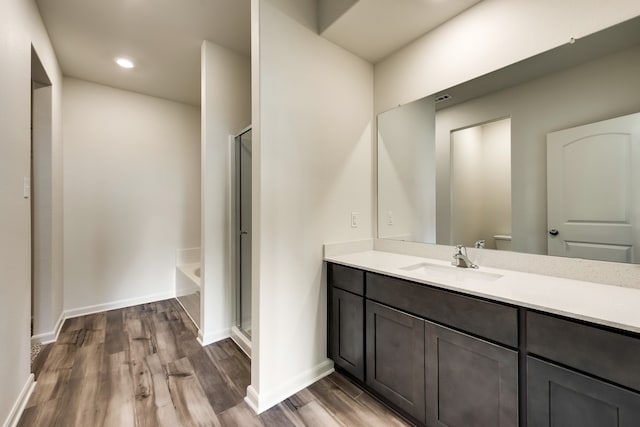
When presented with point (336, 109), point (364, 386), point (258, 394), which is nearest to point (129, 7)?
point (336, 109)

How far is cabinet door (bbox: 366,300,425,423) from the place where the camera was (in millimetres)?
1417

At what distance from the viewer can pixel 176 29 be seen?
7.39 feet

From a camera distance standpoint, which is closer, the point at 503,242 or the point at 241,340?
the point at 503,242

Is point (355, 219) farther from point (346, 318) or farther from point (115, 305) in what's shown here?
point (115, 305)

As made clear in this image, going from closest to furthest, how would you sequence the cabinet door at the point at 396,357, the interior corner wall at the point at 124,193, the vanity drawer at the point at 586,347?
the vanity drawer at the point at 586,347
the cabinet door at the point at 396,357
the interior corner wall at the point at 124,193

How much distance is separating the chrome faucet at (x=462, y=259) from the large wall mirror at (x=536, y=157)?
9cm

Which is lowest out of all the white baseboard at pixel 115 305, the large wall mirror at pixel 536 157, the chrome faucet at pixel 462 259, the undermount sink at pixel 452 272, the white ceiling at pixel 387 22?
the white baseboard at pixel 115 305

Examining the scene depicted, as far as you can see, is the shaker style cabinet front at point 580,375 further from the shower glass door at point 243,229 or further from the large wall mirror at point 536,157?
the shower glass door at point 243,229

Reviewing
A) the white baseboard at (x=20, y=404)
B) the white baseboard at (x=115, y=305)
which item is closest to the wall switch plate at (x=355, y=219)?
the white baseboard at (x=20, y=404)

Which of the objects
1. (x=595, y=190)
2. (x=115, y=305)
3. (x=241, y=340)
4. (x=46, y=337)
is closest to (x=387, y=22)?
(x=595, y=190)

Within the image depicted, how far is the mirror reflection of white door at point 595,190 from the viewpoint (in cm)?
122

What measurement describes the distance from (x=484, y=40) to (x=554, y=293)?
1464 millimetres

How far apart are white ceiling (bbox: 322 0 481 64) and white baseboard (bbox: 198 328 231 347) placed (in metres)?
2.60

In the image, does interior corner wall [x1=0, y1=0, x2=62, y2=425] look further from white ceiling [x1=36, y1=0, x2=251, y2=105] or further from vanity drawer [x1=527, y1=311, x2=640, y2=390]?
vanity drawer [x1=527, y1=311, x2=640, y2=390]
